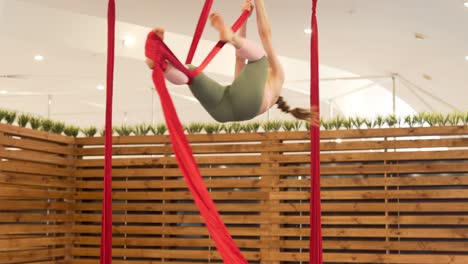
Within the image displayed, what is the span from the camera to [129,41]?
26.0 ft

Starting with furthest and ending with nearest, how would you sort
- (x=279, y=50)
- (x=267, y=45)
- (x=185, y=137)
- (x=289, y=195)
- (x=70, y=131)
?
1. (x=279, y=50)
2. (x=70, y=131)
3. (x=289, y=195)
4. (x=267, y=45)
5. (x=185, y=137)

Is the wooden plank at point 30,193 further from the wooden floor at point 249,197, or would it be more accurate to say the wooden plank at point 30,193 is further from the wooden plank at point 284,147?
the wooden plank at point 284,147

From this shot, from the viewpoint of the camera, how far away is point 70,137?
7.20m

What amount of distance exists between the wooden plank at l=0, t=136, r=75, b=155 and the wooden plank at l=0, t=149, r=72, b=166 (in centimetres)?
5

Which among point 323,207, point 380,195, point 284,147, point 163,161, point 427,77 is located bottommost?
point 323,207

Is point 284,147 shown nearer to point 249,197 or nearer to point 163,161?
point 249,197

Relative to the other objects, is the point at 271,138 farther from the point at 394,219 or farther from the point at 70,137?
the point at 70,137

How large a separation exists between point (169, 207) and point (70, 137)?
1.31 m

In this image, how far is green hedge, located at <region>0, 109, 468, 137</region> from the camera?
628 cm

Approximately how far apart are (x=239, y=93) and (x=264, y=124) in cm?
360

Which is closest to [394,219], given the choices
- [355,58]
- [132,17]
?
[355,58]

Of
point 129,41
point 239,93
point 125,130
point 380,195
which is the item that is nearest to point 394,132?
point 380,195

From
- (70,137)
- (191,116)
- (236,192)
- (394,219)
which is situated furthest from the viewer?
(191,116)

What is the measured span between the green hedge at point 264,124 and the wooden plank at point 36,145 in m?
0.17
